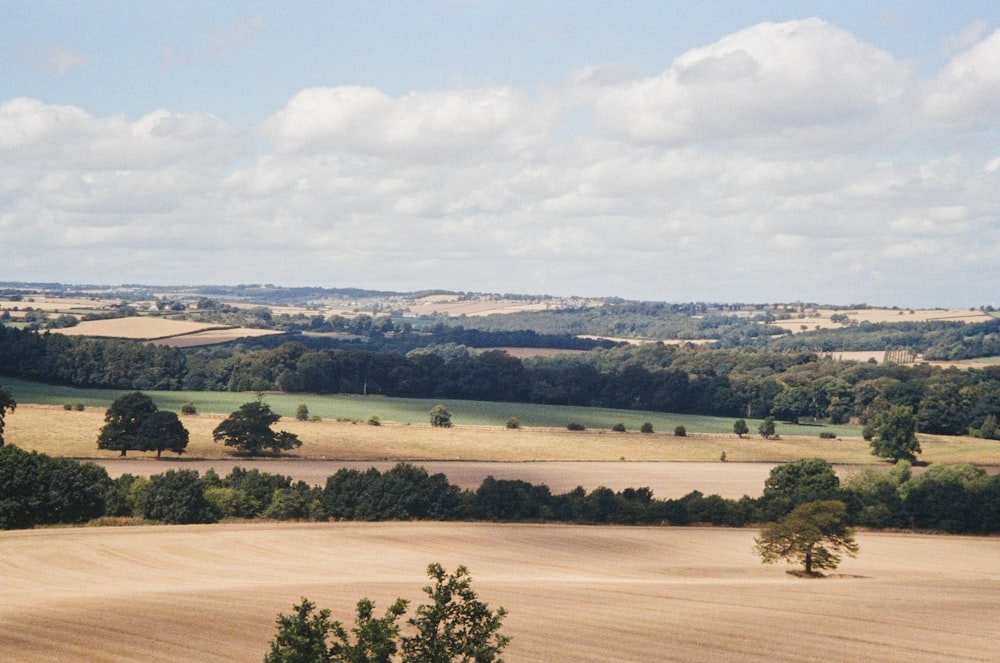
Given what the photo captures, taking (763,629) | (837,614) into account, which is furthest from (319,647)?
(837,614)

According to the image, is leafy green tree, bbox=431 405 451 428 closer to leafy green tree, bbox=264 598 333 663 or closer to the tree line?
the tree line

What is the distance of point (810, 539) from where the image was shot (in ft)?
206

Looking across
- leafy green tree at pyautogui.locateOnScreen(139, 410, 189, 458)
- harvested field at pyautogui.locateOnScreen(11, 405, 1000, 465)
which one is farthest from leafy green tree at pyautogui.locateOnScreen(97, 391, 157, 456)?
harvested field at pyautogui.locateOnScreen(11, 405, 1000, 465)

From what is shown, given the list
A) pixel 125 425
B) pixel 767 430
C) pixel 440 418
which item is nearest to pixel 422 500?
pixel 125 425

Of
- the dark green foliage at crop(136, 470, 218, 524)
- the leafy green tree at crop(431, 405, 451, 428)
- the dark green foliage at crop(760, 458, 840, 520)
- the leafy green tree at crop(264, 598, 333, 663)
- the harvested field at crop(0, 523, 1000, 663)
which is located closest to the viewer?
the leafy green tree at crop(264, 598, 333, 663)

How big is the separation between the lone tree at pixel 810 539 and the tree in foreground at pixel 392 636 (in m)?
39.0

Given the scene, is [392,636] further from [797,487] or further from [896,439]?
[896,439]

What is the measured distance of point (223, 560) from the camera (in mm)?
58031

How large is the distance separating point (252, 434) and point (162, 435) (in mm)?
8022

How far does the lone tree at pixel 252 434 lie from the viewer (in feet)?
329

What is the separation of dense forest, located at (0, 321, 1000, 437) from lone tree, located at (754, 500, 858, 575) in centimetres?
7708

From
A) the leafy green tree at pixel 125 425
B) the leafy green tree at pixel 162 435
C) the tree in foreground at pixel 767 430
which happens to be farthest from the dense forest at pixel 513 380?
the leafy green tree at pixel 162 435

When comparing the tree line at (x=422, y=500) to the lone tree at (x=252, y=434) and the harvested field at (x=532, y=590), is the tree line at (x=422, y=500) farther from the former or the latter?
the lone tree at (x=252, y=434)

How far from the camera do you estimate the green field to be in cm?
12975
